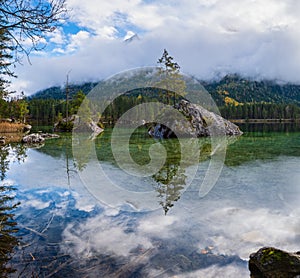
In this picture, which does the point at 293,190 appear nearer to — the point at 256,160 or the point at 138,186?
the point at 138,186

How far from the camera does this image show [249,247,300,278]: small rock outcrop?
13.2 ft

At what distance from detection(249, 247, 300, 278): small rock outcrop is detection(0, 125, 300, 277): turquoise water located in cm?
19

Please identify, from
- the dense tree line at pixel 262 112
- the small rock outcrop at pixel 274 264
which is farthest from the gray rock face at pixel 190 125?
the dense tree line at pixel 262 112

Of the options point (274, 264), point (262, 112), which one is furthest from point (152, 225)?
point (262, 112)

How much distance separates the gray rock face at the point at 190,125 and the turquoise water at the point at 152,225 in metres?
20.9

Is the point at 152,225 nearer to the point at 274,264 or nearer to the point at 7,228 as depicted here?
the point at 274,264

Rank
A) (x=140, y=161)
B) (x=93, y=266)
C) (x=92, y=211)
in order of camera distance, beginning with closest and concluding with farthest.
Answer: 1. (x=93, y=266)
2. (x=92, y=211)
3. (x=140, y=161)

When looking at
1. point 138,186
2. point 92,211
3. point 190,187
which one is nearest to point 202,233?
point 92,211

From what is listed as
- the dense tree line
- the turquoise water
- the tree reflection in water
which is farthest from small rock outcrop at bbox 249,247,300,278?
the dense tree line

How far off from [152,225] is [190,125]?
27.3m

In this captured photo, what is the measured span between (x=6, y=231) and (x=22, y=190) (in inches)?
143

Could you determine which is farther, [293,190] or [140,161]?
[140,161]

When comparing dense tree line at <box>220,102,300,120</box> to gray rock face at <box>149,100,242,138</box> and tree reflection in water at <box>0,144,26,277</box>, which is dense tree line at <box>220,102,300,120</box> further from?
tree reflection in water at <box>0,144,26,277</box>

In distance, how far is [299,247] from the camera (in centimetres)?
517
